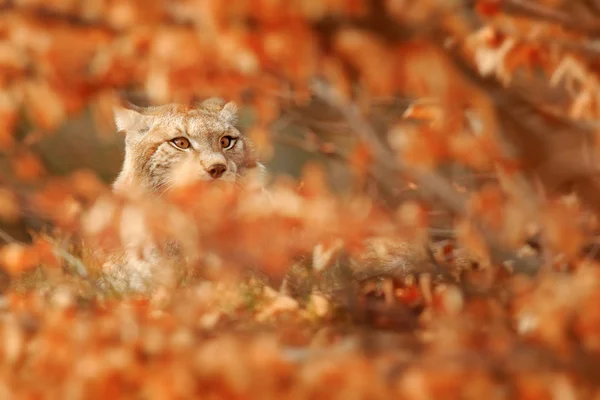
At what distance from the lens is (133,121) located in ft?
22.6

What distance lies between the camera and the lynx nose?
6156mm

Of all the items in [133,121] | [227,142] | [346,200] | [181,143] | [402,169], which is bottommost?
[227,142]

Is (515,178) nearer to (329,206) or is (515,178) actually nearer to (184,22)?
(329,206)

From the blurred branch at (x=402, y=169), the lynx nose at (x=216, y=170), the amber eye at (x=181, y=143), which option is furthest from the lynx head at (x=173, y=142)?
the blurred branch at (x=402, y=169)

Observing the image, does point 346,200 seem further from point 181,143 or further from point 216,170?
point 181,143

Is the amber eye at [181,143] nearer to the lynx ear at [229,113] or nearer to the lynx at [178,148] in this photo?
the lynx at [178,148]

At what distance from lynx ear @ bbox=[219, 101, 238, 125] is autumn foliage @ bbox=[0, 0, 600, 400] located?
2388 mm

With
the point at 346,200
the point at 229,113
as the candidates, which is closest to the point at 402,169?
the point at 346,200

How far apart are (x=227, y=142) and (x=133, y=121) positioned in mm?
948

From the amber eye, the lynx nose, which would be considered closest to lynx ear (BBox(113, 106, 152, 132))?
the amber eye

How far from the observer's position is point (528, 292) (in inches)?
139

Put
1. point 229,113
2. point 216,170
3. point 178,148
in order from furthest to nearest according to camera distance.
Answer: point 229,113 → point 178,148 → point 216,170

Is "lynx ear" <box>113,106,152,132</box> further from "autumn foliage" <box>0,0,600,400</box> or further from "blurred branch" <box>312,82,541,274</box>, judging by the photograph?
"blurred branch" <box>312,82,541,274</box>

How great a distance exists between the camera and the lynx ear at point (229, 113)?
697 cm
